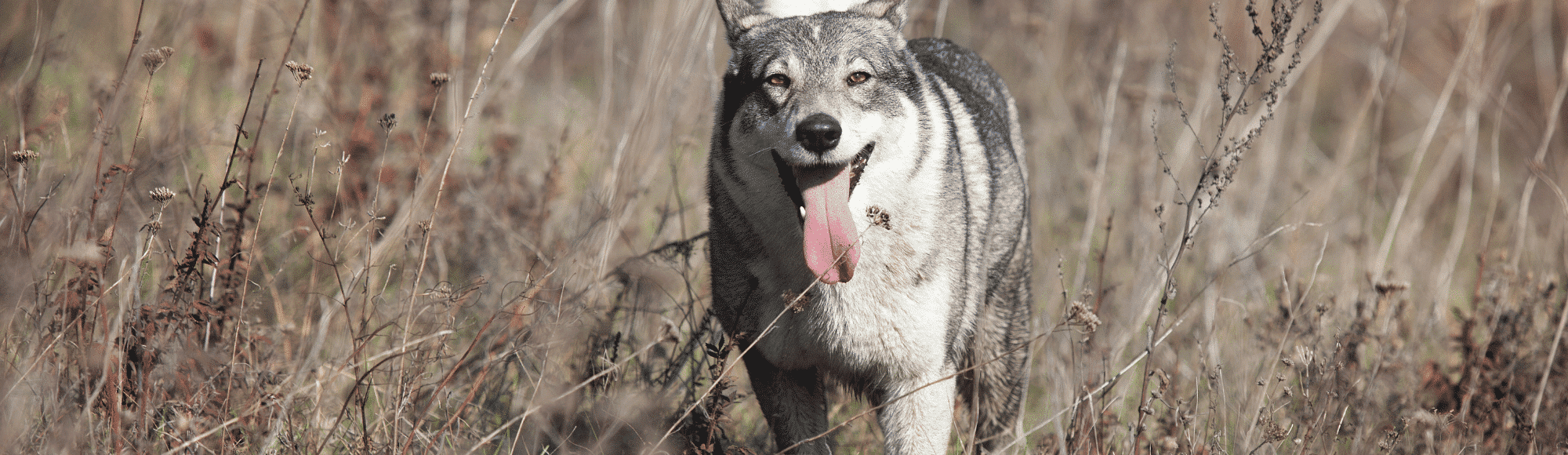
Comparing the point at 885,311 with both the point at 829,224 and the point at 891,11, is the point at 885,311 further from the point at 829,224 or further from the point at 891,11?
the point at 891,11

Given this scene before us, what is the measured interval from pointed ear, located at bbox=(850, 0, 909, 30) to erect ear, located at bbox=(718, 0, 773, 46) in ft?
1.20

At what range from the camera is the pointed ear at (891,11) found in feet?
11.8

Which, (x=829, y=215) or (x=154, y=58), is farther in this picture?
(x=829, y=215)

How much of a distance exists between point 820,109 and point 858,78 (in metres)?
0.32

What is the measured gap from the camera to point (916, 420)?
10.6 feet

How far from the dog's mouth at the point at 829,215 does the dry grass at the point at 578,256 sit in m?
0.40

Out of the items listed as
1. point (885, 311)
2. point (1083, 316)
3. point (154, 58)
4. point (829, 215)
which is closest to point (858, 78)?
point (829, 215)

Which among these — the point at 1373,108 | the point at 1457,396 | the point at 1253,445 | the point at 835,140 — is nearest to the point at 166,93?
the point at 835,140

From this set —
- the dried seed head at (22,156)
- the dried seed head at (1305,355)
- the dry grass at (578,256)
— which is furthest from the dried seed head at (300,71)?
the dried seed head at (1305,355)

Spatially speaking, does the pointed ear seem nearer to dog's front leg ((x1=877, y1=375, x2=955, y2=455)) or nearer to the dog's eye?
A: the dog's eye

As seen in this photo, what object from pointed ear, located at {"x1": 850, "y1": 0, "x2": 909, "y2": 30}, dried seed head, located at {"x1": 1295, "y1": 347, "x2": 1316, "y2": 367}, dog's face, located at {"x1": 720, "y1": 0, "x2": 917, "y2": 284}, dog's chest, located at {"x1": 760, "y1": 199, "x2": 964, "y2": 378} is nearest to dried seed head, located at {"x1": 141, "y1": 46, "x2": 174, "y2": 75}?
dog's face, located at {"x1": 720, "y1": 0, "x2": 917, "y2": 284}

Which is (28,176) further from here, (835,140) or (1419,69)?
(1419,69)

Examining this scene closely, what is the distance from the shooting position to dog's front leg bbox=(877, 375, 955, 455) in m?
3.24

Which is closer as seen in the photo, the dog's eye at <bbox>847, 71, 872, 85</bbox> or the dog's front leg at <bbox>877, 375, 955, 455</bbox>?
the dog's eye at <bbox>847, 71, 872, 85</bbox>
